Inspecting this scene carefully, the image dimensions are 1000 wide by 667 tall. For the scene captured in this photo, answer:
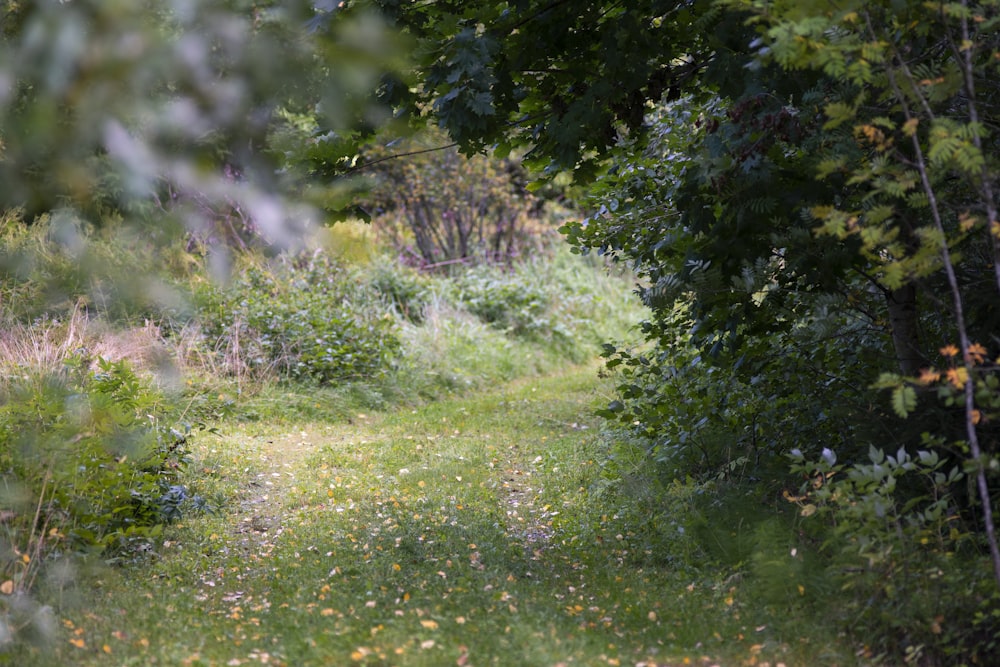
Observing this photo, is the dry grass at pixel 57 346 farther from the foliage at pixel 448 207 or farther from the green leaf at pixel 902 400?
the foliage at pixel 448 207

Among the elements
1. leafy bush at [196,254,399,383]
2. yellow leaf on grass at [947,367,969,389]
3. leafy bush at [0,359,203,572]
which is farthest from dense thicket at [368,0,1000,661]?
leafy bush at [196,254,399,383]

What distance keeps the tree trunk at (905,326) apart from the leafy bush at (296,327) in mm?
6002

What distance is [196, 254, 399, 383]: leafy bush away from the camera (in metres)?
9.18

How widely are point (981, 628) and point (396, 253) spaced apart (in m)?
11.6

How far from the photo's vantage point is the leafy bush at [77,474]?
13.8 feet

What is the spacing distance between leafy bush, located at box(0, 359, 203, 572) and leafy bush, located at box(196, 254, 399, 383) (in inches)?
134

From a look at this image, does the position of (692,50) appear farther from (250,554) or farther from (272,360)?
(272,360)

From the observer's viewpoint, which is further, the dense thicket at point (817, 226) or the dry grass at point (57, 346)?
the dry grass at point (57, 346)

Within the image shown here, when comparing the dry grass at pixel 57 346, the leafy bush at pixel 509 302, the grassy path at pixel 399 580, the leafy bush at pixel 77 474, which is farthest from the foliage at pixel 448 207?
the leafy bush at pixel 77 474

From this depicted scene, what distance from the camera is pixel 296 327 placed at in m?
9.66

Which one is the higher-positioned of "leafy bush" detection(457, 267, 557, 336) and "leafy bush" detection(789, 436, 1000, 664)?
"leafy bush" detection(457, 267, 557, 336)

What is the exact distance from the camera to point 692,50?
502 cm

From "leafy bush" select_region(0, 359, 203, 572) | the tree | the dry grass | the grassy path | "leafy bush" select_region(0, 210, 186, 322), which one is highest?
the tree

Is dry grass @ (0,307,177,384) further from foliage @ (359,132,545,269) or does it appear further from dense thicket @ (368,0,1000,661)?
foliage @ (359,132,545,269)
